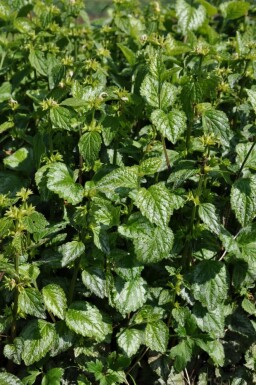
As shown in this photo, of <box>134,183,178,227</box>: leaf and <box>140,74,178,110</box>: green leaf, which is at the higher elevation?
<box>140,74,178,110</box>: green leaf

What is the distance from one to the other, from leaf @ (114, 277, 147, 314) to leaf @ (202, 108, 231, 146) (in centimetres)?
71

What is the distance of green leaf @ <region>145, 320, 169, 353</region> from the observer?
2.24 meters

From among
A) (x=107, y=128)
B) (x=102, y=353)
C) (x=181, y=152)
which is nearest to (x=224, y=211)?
(x=181, y=152)

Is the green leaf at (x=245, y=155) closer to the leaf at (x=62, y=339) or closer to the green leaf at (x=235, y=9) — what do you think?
the leaf at (x=62, y=339)

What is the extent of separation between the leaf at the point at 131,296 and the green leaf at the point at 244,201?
52 cm

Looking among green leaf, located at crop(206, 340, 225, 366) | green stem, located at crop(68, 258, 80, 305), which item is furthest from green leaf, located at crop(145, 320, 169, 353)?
green stem, located at crop(68, 258, 80, 305)

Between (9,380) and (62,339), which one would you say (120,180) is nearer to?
(62,339)

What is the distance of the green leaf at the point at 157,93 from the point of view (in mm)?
2275

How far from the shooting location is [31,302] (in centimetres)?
203

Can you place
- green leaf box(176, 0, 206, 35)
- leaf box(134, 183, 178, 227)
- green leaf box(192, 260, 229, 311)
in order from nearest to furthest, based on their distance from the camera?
leaf box(134, 183, 178, 227) → green leaf box(192, 260, 229, 311) → green leaf box(176, 0, 206, 35)

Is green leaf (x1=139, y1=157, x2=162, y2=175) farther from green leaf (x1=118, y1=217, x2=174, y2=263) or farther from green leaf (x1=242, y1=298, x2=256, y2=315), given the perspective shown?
green leaf (x1=242, y1=298, x2=256, y2=315)

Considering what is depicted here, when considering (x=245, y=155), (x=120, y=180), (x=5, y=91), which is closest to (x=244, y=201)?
(x=245, y=155)

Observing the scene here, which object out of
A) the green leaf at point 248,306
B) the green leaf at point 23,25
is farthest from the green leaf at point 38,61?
the green leaf at point 248,306

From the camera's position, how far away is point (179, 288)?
234 cm
